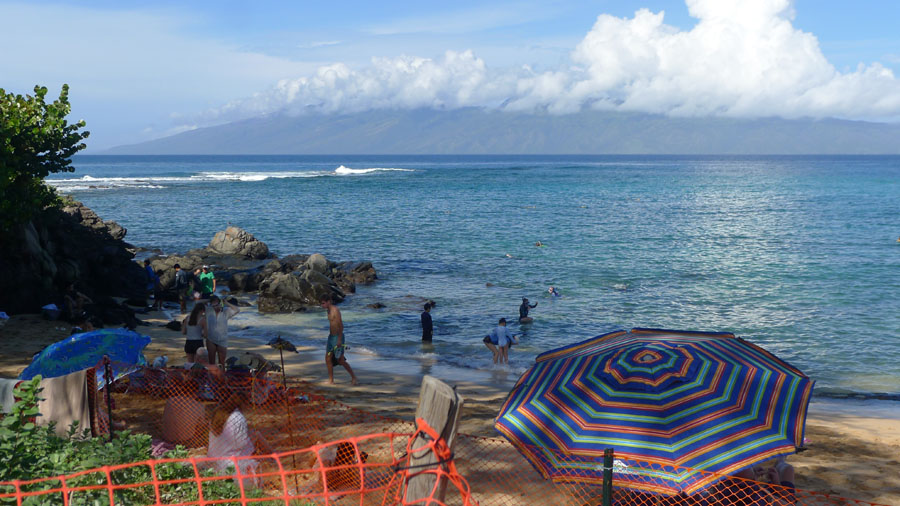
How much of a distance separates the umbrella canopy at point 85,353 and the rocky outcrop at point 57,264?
376 inches

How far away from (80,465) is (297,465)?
9.35 ft

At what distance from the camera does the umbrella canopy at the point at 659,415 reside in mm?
5469

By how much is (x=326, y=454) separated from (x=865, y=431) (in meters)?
8.76

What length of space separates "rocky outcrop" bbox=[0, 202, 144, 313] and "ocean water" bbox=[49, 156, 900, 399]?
4.61m

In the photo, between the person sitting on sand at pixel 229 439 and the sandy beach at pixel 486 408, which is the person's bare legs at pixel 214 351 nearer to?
the sandy beach at pixel 486 408

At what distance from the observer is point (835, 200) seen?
229 feet

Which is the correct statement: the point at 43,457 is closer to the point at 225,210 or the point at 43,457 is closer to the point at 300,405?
the point at 300,405

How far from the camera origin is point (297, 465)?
8102 millimetres

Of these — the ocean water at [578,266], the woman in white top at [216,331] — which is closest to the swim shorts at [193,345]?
the woman in white top at [216,331]

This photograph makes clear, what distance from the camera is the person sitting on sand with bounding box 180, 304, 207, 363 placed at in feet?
39.9

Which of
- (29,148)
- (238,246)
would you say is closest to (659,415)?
(29,148)

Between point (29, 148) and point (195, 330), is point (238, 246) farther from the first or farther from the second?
point (195, 330)

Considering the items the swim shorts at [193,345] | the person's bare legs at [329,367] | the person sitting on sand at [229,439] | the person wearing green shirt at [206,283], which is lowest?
the person's bare legs at [329,367]

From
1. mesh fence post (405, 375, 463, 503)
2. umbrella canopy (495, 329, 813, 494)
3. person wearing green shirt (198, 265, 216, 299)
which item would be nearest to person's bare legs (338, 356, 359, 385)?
umbrella canopy (495, 329, 813, 494)
